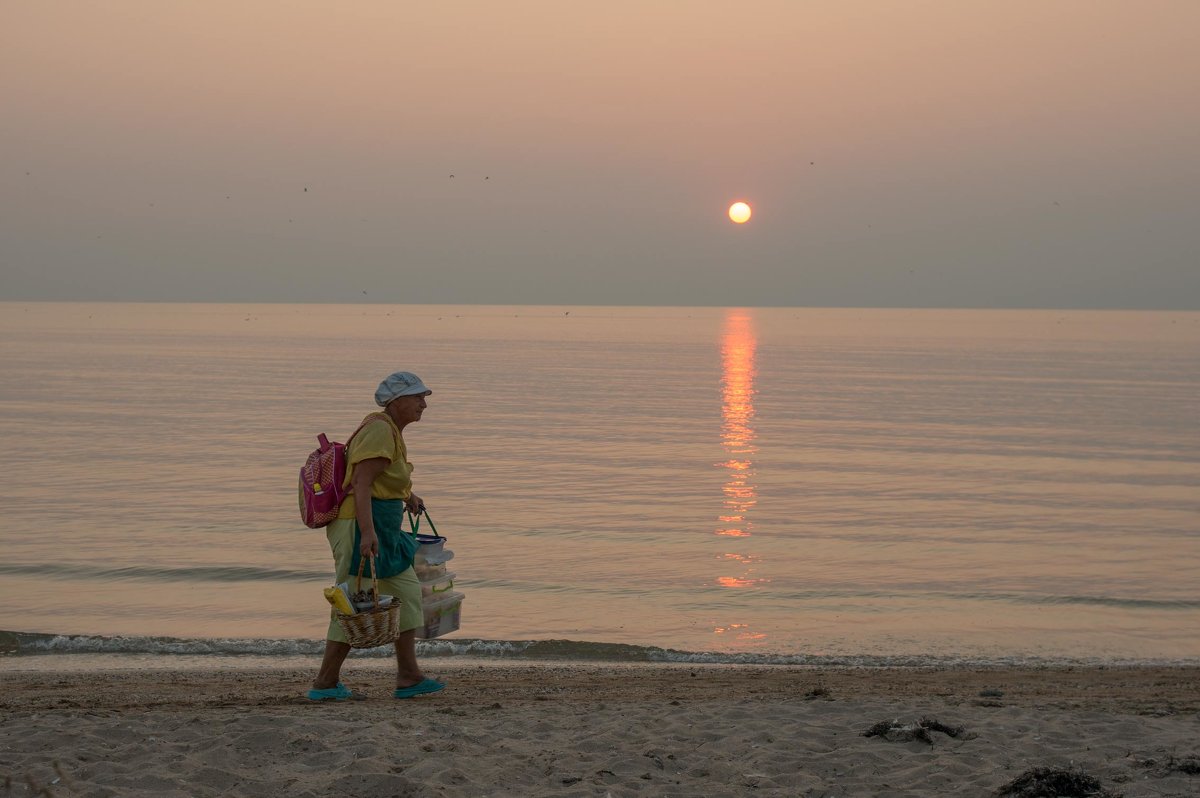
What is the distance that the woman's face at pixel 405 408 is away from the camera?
7.34 meters

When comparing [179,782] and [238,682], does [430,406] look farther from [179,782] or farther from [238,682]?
[179,782]

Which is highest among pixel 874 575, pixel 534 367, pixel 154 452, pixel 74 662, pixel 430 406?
pixel 534 367

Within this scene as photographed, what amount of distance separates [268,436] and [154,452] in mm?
4400

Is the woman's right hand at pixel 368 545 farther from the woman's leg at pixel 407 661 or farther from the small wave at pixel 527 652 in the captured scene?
the small wave at pixel 527 652

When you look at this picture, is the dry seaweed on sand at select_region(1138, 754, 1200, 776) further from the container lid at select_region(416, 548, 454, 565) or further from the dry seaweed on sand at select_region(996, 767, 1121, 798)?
the container lid at select_region(416, 548, 454, 565)

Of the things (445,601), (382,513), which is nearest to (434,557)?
(445,601)

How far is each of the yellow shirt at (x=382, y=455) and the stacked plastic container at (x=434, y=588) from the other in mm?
674

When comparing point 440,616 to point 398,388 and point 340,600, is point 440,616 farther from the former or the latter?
point 398,388

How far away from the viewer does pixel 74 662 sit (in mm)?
11141

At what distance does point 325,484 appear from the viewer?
7.24 meters

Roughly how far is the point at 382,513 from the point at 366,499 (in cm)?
23

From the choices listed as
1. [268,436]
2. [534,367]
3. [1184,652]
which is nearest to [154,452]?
[268,436]

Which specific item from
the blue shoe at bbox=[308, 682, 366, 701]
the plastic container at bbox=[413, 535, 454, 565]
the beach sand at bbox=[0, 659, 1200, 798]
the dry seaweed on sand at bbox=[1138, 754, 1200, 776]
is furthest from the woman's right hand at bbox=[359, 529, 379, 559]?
the dry seaweed on sand at bbox=[1138, 754, 1200, 776]

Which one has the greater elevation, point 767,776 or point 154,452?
point 154,452
